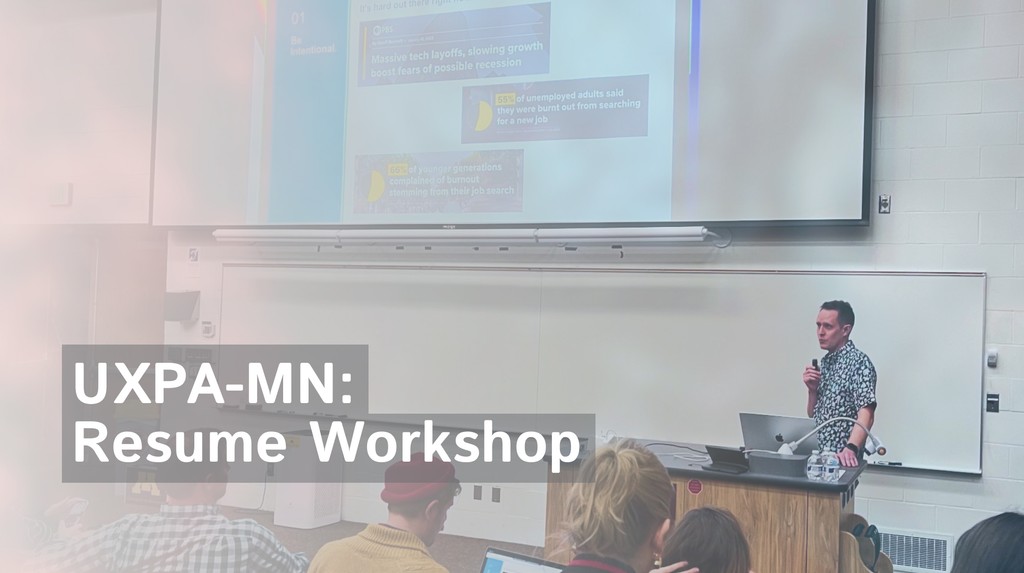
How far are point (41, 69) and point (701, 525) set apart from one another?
5.43 m

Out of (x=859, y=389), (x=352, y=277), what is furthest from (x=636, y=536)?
(x=352, y=277)

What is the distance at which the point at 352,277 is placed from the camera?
15.5 ft

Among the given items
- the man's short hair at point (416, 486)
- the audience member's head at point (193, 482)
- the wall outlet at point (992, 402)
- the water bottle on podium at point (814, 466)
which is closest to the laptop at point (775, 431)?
the water bottle on podium at point (814, 466)

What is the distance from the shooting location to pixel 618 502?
1.70 metres

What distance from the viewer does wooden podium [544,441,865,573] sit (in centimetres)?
253

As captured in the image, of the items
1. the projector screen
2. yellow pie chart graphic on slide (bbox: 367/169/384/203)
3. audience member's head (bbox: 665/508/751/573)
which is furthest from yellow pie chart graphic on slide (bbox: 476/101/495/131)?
audience member's head (bbox: 665/508/751/573)

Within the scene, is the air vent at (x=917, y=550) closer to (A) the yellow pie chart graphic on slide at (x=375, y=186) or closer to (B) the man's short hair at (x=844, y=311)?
(B) the man's short hair at (x=844, y=311)

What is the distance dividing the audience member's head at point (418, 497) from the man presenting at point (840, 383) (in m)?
2.22

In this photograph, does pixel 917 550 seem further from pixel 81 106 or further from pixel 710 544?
pixel 81 106

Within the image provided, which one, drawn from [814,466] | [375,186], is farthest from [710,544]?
[375,186]

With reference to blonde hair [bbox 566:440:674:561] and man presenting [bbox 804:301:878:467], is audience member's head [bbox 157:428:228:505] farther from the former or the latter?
man presenting [bbox 804:301:878:467]

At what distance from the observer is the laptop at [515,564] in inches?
61.5

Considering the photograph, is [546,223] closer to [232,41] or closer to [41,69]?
[232,41]

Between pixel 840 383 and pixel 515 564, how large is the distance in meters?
2.47
